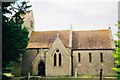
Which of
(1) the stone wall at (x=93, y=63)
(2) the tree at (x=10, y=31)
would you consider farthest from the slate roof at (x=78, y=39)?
(2) the tree at (x=10, y=31)

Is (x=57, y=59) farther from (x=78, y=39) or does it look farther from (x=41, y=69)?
(x=78, y=39)

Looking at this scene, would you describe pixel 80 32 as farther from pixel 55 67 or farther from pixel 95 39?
pixel 55 67

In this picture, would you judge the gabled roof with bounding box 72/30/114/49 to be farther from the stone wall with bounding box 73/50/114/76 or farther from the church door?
the church door

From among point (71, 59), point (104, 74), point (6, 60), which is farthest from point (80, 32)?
point (6, 60)

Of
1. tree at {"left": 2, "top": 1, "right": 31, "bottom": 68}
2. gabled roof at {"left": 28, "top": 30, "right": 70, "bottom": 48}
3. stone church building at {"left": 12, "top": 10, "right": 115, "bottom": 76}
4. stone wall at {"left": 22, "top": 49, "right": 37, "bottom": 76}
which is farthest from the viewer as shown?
stone wall at {"left": 22, "top": 49, "right": 37, "bottom": 76}

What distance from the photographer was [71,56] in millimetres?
39750

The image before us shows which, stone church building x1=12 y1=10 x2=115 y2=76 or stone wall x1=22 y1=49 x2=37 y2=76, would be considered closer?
stone church building x1=12 y1=10 x2=115 y2=76

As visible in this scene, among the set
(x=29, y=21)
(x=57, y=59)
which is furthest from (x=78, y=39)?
(x=29, y=21)

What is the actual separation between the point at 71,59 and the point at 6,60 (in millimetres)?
25040

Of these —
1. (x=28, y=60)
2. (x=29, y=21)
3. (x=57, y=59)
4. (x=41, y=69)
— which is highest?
(x=29, y=21)

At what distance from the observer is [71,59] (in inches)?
1564

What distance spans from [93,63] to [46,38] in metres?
8.92

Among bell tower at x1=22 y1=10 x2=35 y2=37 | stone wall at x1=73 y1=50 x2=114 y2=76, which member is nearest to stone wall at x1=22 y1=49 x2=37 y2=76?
bell tower at x1=22 y1=10 x2=35 y2=37

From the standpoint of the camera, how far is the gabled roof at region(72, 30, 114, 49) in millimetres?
39375
